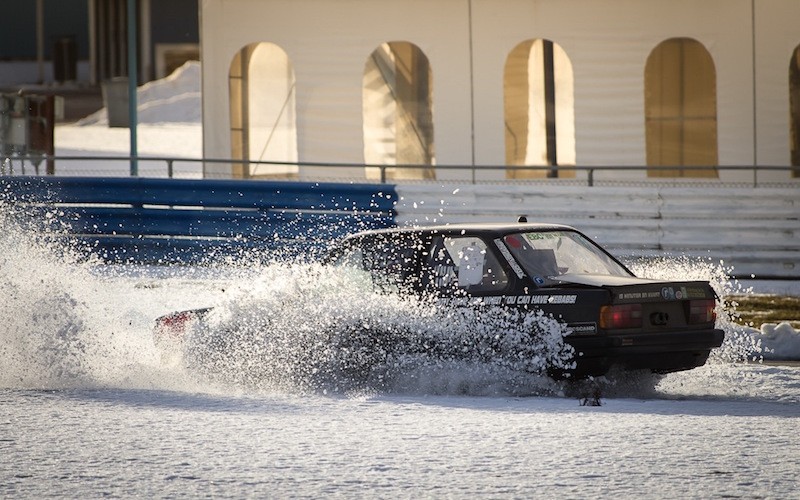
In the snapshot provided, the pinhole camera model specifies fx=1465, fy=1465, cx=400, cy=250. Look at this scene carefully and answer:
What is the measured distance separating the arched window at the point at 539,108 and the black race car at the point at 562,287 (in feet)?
29.1

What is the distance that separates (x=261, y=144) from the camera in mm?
20281

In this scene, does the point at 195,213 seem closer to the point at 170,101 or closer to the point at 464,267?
the point at 464,267

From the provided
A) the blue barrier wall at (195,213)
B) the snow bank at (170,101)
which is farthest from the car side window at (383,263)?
the snow bank at (170,101)

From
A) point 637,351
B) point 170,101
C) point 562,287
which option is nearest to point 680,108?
point 562,287

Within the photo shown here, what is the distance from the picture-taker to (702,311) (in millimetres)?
9617

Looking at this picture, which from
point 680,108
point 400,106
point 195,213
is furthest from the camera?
point 195,213

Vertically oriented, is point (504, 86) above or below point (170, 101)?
below

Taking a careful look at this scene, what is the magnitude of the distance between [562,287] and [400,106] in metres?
10.5

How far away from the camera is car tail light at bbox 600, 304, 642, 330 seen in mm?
9188

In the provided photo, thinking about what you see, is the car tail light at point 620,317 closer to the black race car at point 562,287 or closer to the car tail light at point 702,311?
the black race car at point 562,287

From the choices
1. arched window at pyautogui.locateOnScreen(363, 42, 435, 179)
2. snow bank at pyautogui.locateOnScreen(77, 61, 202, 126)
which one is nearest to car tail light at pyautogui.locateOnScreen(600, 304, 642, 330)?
arched window at pyautogui.locateOnScreen(363, 42, 435, 179)

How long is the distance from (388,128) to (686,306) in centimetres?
1058

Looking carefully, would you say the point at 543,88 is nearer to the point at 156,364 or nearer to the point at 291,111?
the point at 291,111

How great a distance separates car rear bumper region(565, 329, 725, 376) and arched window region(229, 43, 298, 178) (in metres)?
11.2
